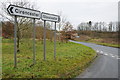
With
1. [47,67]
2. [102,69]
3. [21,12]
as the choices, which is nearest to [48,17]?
[21,12]

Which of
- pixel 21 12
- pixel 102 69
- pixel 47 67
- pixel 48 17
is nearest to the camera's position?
pixel 21 12

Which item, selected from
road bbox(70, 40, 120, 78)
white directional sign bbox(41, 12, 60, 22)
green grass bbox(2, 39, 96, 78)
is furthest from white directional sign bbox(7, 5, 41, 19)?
road bbox(70, 40, 120, 78)

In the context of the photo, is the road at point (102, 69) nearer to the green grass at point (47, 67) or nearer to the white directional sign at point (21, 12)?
the green grass at point (47, 67)

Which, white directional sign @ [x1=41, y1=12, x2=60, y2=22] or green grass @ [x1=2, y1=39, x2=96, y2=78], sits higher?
white directional sign @ [x1=41, y1=12, x2=60, y2=22]

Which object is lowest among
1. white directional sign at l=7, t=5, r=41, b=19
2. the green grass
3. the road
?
the road

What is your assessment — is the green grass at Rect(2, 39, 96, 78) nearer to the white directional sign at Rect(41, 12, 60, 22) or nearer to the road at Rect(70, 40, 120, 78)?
the road at Rect(70, 40, 120, 78)

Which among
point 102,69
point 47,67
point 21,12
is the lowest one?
point 102,69

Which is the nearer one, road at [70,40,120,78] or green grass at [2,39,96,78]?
green grass at [2,39,96,78]

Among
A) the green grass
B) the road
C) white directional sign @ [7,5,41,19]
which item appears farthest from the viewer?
the road

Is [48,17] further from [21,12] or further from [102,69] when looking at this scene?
[102,69]

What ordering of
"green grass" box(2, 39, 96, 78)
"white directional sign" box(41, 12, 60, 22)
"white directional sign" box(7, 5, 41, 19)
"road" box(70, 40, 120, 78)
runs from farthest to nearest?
"white directional sign" box(41, 12, 60, 22)
"road" box(70, 40, 120, 78)
"white directional sign" box(7, 5, 41, 19)
"green grass" box(2, 39, 96, 78)

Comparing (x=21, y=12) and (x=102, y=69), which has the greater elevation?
(x=21, y=12)

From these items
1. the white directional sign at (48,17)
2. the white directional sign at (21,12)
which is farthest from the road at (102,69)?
the white directional sign at (21,12)

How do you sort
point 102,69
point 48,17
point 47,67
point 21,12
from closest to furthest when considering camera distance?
1. point 21,12
2. point 47,67
3. point 102,69
4. point 48,17
